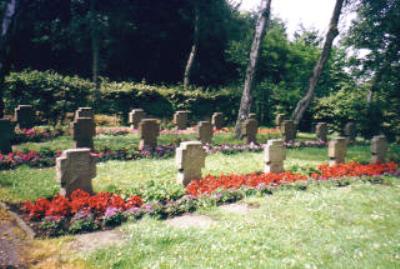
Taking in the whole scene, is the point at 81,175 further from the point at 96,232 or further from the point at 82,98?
the point at 82,98

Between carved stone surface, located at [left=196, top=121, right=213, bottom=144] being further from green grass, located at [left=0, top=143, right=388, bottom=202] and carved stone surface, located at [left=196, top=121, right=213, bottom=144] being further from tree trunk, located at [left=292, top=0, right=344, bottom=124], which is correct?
tree trunk, located at [left=292, top=0, right=344, bottom=124]

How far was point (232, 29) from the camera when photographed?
37.2 metres

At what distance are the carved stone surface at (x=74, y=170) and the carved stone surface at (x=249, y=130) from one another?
9.40 m

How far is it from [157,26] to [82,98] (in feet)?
44.5

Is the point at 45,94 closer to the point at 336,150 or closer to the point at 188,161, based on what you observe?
the point at 188,161

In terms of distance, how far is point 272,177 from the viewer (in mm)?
10023

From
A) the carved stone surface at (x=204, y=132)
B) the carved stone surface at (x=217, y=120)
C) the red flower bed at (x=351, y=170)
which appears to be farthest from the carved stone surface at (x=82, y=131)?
the carved stone surface at (x=217, y=120)

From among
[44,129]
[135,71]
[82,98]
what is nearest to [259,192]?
[44,129]

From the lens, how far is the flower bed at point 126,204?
6.62 meters

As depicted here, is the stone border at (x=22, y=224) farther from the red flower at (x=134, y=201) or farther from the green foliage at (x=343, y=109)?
the green foliage at (x=343, y=109)

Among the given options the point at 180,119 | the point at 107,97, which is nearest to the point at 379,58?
the point at 180,119

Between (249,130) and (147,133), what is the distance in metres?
4.91

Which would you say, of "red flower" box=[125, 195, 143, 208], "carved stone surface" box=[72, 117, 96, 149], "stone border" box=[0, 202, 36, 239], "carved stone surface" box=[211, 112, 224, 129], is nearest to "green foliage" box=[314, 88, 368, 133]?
"carved stone surface" box=[211, 112, 224, 129]

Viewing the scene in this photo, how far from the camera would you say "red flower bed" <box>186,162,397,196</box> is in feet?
29.2
